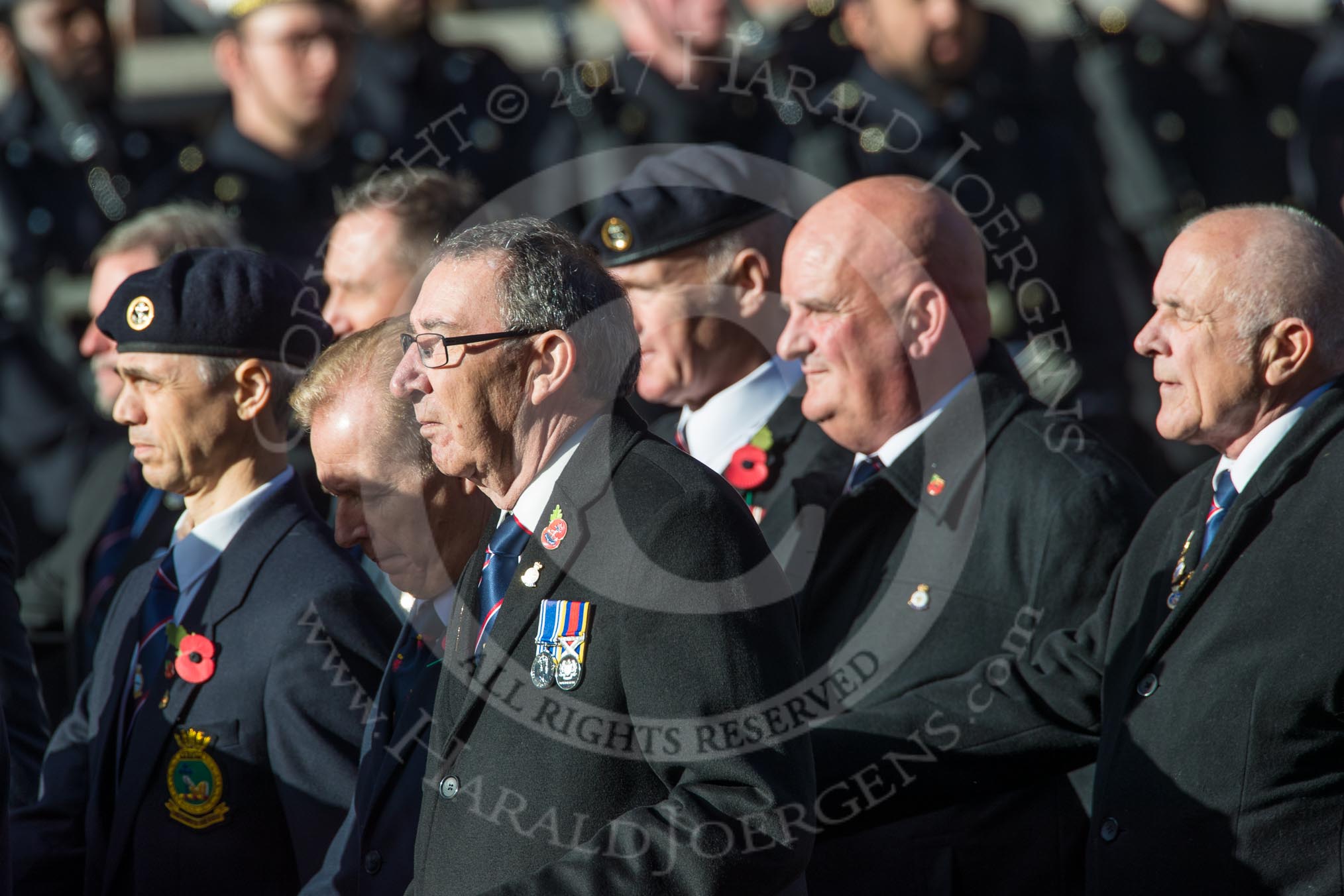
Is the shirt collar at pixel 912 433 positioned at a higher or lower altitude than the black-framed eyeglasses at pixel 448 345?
lower

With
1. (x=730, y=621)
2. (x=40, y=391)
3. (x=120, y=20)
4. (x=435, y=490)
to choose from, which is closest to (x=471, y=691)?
(x=730, y=621)

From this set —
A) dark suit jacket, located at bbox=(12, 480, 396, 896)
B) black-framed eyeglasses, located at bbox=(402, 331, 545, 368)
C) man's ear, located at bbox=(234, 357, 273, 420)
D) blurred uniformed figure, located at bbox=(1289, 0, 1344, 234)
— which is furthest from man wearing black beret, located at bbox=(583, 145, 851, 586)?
blurred uniformed figure, located at bbox=(1289, 0, 1344, 234)

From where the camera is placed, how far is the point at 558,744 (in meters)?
2.51

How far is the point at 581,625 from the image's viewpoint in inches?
99.8

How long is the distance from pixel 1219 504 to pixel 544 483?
1.37 meters

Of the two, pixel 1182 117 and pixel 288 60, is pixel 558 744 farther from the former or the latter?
pixel 1182 117

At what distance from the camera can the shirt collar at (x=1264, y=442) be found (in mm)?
3236

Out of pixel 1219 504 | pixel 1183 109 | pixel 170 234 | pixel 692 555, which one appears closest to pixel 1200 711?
pixel 1219 504

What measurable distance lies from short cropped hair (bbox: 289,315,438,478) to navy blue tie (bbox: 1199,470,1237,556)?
4.94 ft

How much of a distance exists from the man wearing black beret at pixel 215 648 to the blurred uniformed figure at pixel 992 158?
2.81 m

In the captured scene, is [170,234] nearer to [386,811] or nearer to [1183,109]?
[386,811]

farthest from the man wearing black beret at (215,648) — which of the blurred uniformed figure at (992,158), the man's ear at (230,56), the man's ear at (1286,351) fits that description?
the blurred uniformed figure at (992,158)

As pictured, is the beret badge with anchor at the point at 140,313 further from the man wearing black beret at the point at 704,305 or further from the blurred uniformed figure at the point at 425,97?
the blurred uniformed figure at the point at 425,97

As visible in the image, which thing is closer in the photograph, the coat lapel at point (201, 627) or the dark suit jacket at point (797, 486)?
the coat lapel at point (201, 627)
